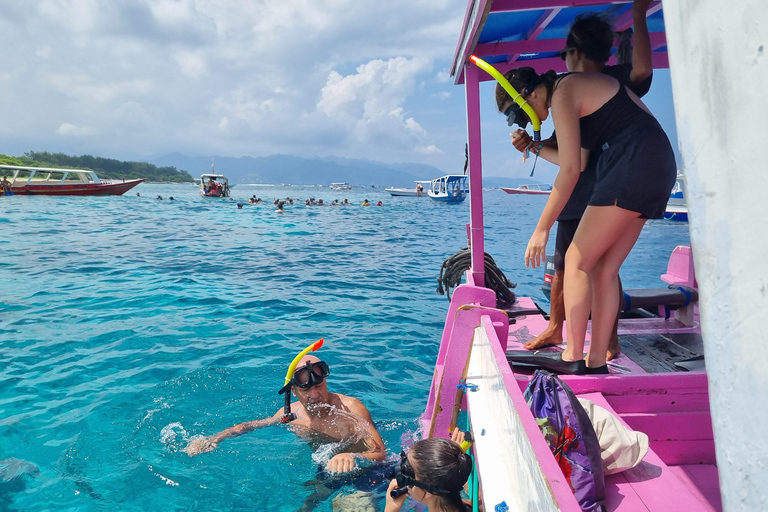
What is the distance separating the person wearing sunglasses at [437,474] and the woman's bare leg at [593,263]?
3.14ft

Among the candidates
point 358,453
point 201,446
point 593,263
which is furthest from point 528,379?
point 201,446

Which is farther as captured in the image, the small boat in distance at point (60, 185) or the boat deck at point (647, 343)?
the small boat in distance at point (60, 185)

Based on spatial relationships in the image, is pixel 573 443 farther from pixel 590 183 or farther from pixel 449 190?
pixel 449 190

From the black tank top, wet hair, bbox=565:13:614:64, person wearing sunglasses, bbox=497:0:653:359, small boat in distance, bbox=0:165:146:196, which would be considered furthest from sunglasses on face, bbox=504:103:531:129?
small boat in distance, bbox=0:165:146:196

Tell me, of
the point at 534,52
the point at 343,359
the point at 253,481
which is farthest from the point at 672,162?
the point at 343,359

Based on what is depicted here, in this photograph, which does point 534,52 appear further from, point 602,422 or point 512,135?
point 602,422

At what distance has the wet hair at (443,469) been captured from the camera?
8.15 feet

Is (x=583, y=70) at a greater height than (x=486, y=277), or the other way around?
(x=583, y=70)

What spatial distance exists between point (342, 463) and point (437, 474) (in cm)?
146

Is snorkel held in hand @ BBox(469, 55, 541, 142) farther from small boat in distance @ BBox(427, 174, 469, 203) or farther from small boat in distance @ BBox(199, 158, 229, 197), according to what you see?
small boat in distance @ BBox(427, 174, 469, 203)

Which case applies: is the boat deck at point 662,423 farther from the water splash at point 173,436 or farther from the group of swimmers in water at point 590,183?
the water splash at point 173,436

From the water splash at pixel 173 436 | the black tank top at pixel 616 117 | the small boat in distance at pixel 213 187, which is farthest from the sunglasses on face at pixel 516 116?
the small boat in distance at pixel 213 187

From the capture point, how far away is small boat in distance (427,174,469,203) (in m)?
51.3

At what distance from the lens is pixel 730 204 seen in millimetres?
579
